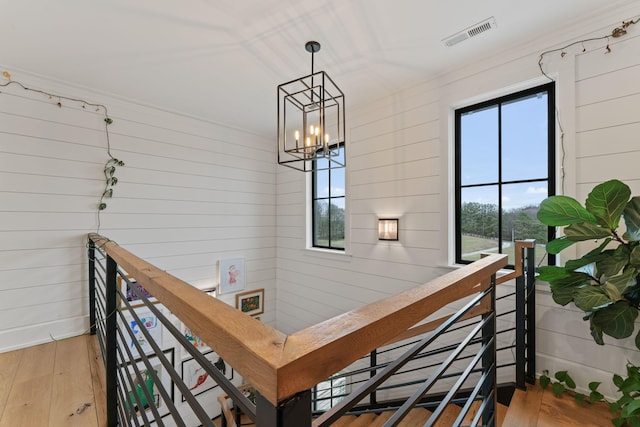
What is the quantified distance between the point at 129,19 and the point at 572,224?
3.19m

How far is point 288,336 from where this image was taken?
1.70 feet

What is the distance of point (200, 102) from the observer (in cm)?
345

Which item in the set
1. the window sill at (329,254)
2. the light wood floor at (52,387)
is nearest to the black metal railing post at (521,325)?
the window sill at (329,254)

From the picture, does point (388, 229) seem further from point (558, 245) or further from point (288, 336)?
point (288, 336)

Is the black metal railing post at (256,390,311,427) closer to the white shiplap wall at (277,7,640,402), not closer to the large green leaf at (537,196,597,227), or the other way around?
the large green leaf at (537,196,597,227)

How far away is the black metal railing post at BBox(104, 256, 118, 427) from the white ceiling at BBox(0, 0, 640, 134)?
1.76 metres

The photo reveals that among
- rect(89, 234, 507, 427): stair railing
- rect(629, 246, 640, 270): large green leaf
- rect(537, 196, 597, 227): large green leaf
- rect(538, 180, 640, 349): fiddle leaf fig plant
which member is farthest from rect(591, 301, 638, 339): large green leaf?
rect(89, 234, 507, 427): stair railing

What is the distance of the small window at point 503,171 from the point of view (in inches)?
93.4

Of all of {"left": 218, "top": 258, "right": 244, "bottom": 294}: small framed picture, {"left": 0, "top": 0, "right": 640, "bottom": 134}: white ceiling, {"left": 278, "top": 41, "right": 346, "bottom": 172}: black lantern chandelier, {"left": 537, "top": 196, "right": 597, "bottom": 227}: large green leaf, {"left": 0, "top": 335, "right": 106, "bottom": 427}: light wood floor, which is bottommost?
{"left": 0, "top": 335, "right": 106, "bottom": 427}: light wood floor

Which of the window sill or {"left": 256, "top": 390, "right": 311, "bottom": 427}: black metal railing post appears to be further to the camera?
the window sill

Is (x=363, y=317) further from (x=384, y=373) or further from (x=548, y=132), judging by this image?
(x=548, y=132)

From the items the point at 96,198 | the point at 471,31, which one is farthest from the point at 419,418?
the point at 96,198

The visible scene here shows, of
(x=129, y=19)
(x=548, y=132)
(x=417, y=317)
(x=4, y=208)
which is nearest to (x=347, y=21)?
(x=129, y=19)

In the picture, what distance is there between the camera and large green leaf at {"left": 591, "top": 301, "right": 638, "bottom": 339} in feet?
5.10
